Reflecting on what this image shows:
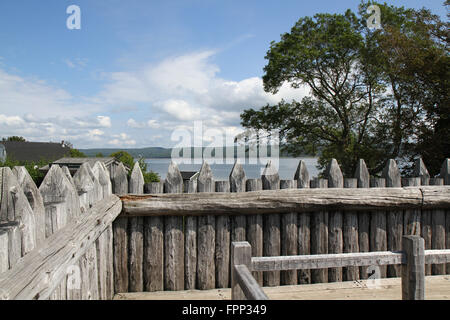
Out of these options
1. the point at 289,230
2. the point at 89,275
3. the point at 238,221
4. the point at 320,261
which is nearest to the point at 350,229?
the point at 289,230

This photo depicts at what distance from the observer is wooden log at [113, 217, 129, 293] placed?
353 centimetres

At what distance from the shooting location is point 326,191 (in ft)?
12.6

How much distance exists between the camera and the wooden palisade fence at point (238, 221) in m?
3.45

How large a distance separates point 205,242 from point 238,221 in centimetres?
45

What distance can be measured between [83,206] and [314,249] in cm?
271

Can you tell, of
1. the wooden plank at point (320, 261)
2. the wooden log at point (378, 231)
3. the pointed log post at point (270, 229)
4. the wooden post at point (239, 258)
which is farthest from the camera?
the wooden log at point (378, 231)

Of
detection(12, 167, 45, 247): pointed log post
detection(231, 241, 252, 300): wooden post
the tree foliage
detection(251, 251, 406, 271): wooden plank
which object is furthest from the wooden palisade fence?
the tree foliage

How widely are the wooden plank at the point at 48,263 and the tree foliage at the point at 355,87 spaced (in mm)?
12581

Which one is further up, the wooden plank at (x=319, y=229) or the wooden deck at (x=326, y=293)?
the wooden plank at (x=319, y=229)

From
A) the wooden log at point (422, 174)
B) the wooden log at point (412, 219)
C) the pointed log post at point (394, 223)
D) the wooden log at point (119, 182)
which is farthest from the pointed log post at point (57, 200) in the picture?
the wooden log at point (422, 174)

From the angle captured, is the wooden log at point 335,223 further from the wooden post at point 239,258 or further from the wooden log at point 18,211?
the wooden log at point 18,211

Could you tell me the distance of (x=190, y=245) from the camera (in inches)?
143
